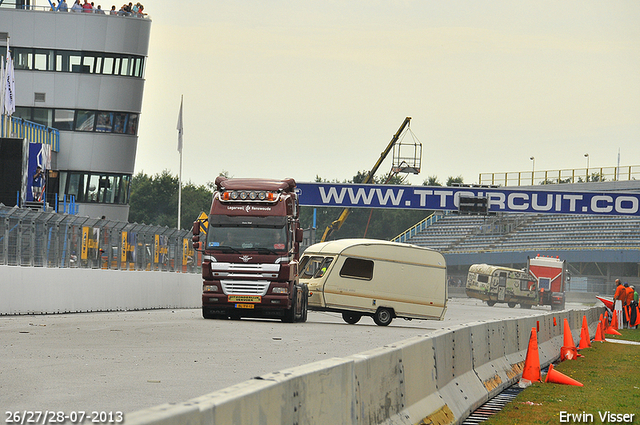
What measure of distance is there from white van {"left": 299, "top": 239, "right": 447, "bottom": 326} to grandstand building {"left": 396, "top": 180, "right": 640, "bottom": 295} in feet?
156

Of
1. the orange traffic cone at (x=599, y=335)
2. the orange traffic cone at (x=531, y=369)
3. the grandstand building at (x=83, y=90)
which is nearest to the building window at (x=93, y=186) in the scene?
the grandstand building at (x=83, y=90)

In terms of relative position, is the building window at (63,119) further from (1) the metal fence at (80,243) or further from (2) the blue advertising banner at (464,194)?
(1) the metal fence at (80,243)

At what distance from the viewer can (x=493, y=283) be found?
6278 cm

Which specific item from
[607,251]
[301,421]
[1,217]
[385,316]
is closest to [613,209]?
[607,251]

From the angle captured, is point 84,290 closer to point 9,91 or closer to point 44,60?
point 9,91

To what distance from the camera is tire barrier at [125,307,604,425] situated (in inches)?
161

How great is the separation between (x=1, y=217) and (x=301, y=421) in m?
16.8

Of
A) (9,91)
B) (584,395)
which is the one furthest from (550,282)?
(584,395)

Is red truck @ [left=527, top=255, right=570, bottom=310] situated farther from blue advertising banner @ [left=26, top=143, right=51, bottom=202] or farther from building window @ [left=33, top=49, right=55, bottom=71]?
building window @ [left=33, top=49, right=55, bottom=71]

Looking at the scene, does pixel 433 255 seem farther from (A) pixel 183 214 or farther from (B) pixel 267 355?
(A) pixel 183 214

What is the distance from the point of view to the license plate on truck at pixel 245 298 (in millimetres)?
22062

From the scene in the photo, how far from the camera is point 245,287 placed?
22.1m

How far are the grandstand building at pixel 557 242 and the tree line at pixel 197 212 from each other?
97.2 ft

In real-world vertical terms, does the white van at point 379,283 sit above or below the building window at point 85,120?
below
